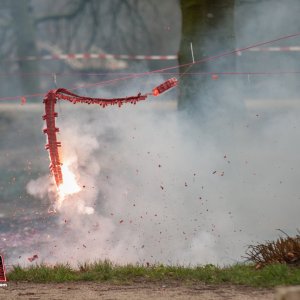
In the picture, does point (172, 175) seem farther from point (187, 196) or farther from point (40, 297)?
point (40, 297)

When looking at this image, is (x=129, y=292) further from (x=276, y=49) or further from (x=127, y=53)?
(x=127, y=53)

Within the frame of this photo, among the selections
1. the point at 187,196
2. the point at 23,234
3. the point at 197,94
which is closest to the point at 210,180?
the point at 187,196

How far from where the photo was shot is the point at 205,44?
10.9m

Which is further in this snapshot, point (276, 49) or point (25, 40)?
point (25, 40)

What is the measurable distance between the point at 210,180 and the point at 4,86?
19.5ft

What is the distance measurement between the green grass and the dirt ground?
6.7 inches

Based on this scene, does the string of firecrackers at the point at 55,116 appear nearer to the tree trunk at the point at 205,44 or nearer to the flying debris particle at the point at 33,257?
the flying debris particle at the point at 33,257

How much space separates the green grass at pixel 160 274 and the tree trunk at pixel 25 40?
22.5ft

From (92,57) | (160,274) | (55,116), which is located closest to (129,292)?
(160,274)

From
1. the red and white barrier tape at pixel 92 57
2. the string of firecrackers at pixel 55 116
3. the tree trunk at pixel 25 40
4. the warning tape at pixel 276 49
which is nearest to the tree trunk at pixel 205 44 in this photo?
the string of firecrackers at pixel 55 116

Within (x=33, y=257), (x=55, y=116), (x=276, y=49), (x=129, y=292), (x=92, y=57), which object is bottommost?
(x=129, y=292)

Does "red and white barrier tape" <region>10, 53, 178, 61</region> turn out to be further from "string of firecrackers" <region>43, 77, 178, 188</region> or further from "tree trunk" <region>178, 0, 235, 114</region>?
"string of firecrackers" <region>43, 77, 178, 188</region>

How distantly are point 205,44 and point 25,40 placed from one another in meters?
5.28

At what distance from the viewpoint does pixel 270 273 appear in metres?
7.27
